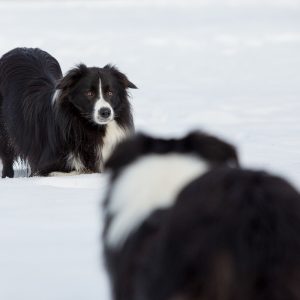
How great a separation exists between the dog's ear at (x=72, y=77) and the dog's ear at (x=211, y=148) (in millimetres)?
4180

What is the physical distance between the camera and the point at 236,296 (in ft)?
5.77

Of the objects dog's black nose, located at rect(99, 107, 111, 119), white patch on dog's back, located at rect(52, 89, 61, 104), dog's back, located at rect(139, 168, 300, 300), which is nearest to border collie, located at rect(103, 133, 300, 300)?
dog's back, located at rect(139, 168, 300, 300)

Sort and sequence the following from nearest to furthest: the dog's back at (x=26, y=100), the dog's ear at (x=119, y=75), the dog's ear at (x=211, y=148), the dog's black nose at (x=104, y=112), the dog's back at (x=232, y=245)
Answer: the dog's back at (x=232, y=245) → the dog's ear at (x=211, y=148) → the dog's black nose at (x=104, y=112) → the dog's ear at (x=119, y=75) → the dog's back at (x=26, y=100)

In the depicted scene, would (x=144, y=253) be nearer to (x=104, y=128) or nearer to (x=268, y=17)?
(x=104, y=128)

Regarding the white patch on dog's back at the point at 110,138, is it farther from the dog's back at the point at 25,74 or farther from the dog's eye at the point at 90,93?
the dog's back at the point at 25,74

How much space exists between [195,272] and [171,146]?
63 centimetres

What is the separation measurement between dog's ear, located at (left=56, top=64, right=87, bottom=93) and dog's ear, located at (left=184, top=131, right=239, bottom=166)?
13.7 ft

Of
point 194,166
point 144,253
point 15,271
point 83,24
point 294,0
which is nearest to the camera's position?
point 144,253

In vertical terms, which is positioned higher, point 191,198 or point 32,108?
point 191,198

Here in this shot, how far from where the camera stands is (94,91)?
655cm

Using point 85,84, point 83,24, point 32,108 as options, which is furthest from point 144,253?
point 83,24

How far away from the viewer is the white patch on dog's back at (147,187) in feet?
7.21

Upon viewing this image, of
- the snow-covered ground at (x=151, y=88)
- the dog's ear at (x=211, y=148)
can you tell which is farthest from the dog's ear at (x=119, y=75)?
the dog's ear at (x=211, y=148)

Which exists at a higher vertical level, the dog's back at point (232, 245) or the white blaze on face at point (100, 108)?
the dog's back at point (232, 245)
